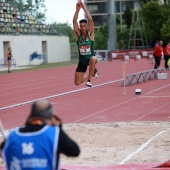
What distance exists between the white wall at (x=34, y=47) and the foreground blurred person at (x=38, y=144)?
146ft

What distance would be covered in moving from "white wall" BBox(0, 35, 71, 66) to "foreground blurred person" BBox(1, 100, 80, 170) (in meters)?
44.6

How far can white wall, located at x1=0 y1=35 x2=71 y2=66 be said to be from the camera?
5275 centimetres

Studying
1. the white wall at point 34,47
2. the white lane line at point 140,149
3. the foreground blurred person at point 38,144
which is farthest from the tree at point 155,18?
the foreground blurred person at point 38,144

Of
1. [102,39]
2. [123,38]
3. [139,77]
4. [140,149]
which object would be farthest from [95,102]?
[102,39]

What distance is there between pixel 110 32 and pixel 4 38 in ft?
45.9

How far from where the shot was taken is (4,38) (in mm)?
50719

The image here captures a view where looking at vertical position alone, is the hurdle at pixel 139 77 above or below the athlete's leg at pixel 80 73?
below

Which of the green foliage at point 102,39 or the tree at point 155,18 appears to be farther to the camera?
the green foliage at point 102,39

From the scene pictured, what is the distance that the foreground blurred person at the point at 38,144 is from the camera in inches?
196

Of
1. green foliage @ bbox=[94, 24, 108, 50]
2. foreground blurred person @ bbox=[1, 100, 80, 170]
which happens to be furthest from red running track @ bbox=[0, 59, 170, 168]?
green foliage @ bbox=[94, 24, 108, 50]

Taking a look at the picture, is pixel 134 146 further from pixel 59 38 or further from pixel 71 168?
pixel 59 38

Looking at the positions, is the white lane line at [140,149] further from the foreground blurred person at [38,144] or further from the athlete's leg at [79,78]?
the foreground blurred person at [38,144]

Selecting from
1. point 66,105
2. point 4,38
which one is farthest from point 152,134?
point 4,38

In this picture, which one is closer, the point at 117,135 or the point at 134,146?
the point at 134,146
